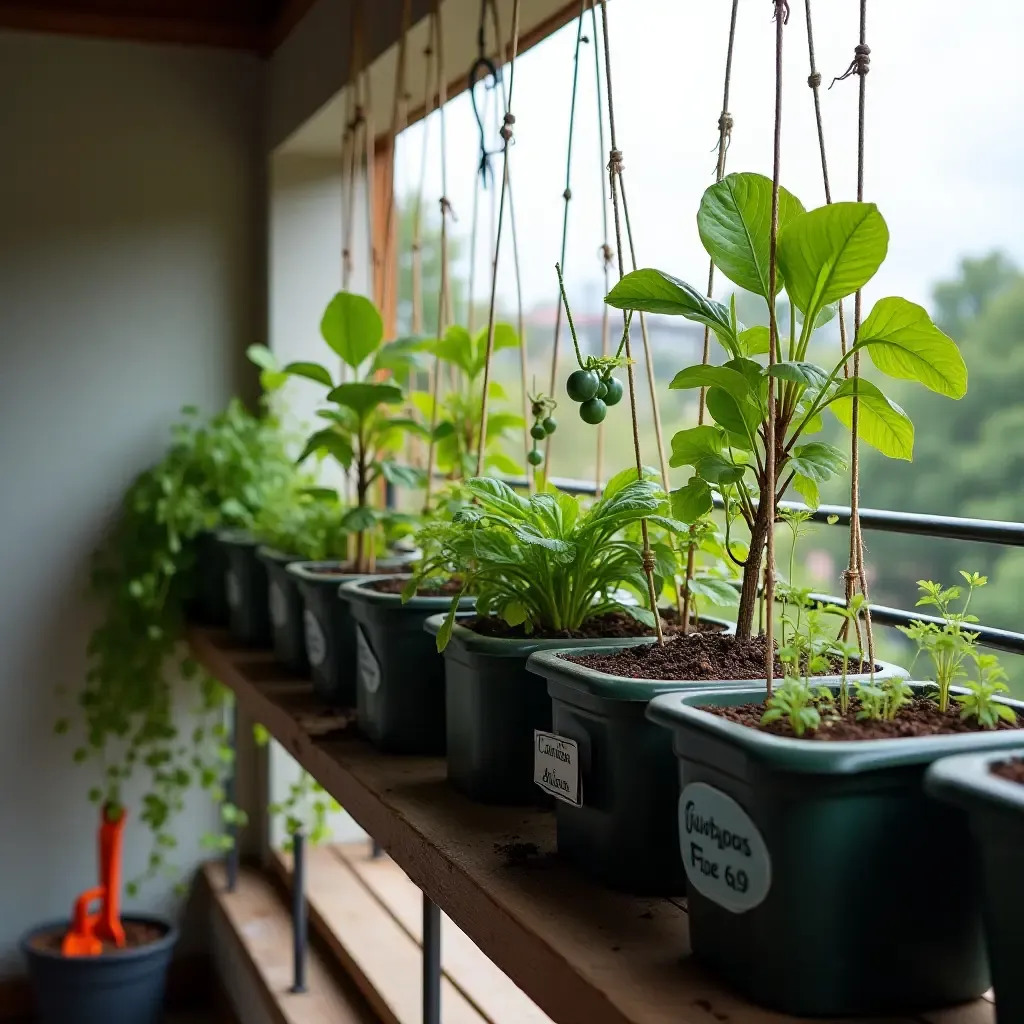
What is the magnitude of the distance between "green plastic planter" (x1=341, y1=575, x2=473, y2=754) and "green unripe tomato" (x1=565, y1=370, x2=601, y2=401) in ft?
1.32

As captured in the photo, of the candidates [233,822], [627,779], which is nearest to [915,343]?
[627,779]

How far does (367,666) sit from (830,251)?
84cm

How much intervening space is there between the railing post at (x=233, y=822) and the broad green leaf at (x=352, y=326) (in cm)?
126

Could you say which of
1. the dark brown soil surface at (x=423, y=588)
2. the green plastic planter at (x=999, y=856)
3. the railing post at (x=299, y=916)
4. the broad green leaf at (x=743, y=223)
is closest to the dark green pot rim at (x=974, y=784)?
the green plastic planter at (x=999, y=856)

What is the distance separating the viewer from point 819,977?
0.73 m

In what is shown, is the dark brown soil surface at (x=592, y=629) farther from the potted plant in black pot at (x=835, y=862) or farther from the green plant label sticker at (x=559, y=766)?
the potted plant in black pot at (x=835, y=862)

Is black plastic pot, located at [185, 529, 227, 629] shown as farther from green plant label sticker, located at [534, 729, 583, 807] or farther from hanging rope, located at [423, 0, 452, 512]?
green plant label sticker, located at [534, 729, 583, 807]

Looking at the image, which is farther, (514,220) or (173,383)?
(173,383)

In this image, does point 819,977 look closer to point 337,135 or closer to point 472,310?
point 472,310

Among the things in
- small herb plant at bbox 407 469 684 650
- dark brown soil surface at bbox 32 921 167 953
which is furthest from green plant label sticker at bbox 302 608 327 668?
dark brown soil surface at bbox 32 921 167 953

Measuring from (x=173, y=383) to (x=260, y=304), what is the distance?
30 cm

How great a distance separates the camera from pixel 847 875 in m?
0.73

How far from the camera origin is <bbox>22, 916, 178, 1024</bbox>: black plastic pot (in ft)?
8.84

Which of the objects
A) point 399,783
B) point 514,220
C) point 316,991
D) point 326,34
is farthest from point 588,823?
point 326,34
